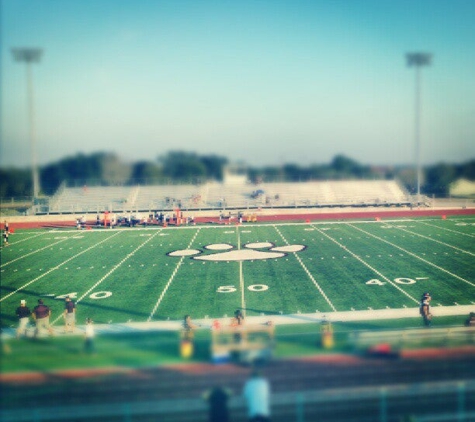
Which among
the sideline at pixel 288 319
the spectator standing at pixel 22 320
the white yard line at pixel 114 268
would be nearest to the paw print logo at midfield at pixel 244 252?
the white yard line at pixel 114 268

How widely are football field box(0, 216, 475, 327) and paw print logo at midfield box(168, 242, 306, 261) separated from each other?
53 millimetres

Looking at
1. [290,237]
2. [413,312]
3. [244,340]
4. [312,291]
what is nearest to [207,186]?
[290,237]

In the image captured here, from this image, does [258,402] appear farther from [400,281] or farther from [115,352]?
[400,281]

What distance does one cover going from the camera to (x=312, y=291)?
14.3m

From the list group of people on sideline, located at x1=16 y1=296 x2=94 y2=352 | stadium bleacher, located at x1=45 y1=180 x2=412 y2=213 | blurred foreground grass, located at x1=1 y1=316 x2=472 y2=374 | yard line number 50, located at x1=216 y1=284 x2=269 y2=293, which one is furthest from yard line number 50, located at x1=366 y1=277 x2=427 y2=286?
stadium bleacher, located at x1=45 y1=180 x2=412 y2=213

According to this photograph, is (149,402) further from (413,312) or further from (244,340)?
(413,312)

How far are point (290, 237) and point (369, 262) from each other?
7480mm

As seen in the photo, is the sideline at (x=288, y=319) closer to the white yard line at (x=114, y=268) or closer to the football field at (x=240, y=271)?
the football field at (x=240, y=271)

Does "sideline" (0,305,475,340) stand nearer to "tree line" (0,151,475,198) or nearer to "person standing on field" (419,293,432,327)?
"person standing on field" (419,293,432,327)

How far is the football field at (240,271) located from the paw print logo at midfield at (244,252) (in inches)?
2.1

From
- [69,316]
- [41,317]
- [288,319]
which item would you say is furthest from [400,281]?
[41,317]

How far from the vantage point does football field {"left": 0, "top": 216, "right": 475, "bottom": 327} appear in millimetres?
13062

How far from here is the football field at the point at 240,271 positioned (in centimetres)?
1306

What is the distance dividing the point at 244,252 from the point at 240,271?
372 centimetres
